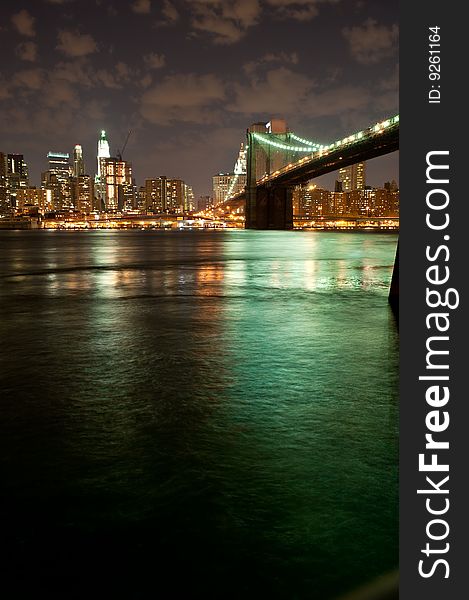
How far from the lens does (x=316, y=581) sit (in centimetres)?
281

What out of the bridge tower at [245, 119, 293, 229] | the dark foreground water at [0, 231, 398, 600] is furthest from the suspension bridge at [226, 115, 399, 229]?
the dark foreground water at [0, 231, 398, 600]

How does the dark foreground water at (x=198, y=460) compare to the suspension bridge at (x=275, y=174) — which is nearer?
the dark foreground water at (x=198, y=460)

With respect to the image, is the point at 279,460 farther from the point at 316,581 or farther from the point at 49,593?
the point at 49,593

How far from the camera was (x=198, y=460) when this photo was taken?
4.10 m

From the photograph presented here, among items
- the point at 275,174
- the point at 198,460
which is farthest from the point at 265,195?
the point at 198,460

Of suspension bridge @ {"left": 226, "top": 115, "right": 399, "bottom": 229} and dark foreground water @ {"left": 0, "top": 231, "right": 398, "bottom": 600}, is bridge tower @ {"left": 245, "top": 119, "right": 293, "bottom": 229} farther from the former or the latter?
dark foreground water @ {"left": 0, "top": 231, "right": 398, "bottom": 600}

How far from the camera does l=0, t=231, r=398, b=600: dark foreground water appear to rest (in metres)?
2.91

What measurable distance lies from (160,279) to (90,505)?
1508cm

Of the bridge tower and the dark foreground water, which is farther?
the bridge tower

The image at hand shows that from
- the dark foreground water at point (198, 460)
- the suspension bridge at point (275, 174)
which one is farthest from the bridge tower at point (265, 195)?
the dark foreground water at point (198, 460)

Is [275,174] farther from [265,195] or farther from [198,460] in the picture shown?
[198,460]

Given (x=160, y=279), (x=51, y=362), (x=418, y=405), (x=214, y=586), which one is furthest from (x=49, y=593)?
(x=160, y=279)

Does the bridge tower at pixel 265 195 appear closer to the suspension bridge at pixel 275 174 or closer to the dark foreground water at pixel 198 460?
the suspension bridge at pixel 275 174

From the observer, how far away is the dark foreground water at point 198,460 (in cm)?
291
